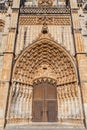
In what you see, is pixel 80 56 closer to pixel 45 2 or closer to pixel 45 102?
pixel 45 102

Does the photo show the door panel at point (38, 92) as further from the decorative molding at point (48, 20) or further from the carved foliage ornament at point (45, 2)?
the carved foliage ornament at point (45, 2)

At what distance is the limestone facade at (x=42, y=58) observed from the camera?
10586 millimetres

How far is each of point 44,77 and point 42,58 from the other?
1.24 meters

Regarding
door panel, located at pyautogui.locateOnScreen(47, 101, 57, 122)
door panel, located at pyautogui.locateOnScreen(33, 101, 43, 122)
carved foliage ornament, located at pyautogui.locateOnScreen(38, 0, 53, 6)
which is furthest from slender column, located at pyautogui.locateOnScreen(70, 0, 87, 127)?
carved foliage ornament, located at pyautogui.locateOnScreen(38, 0, 53, 6)

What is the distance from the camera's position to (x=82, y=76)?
426 inches

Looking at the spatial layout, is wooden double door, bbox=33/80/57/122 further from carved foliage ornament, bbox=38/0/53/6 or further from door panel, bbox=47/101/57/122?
carved foliage ornament, bbox=38/0/53/6

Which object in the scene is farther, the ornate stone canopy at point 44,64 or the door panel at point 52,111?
the ornate stone canopy at point 44,64

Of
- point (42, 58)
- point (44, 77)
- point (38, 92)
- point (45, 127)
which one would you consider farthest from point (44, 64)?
point (45, 127)

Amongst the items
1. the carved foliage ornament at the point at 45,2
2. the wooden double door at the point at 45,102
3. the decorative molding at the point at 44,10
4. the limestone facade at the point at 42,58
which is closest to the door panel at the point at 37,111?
the wooden double door at the point at 45,102

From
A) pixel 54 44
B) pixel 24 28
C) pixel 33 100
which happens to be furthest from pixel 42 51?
pixel 33 100

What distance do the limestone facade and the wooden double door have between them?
237mm

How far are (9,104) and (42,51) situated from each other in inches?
161

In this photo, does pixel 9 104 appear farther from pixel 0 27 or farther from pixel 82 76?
pixel 0 27

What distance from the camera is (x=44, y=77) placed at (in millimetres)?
12367
